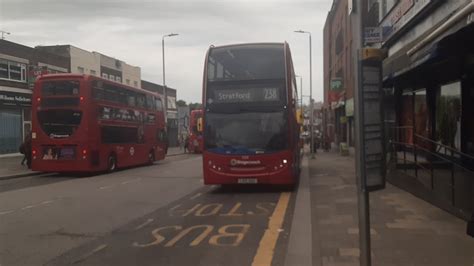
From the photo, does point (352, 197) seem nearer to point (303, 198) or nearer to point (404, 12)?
point (303, 198)

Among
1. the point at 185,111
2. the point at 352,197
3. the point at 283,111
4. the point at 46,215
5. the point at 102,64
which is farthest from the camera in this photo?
A: the point at 185,111

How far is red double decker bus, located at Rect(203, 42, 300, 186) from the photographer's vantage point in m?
14.5

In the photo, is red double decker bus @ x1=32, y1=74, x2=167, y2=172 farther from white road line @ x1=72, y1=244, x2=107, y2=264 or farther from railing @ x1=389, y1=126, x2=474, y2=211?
white road line @ x1=72, y1=244, x2=107, y2=264

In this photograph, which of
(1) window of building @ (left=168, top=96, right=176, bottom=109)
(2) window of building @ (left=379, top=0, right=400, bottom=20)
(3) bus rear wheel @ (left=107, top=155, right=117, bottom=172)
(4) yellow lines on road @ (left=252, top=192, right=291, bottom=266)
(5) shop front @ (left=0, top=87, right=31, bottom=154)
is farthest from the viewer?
(1) window of building @ (left=168, top=96, right=176, bottom=109)

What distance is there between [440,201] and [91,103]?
45.6ft

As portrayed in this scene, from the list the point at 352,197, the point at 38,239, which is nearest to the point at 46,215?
the point at 38,239

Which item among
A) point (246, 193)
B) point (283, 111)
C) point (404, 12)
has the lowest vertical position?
point (246, 193)

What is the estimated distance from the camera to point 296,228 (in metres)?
9.02

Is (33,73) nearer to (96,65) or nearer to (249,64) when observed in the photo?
(96,65)

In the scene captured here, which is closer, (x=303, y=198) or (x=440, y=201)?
(x=440, y=201)

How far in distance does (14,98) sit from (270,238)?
93.9 feet

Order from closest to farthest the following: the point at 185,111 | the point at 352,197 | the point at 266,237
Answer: the point at 266,237
the point at 352,197
the point at 185,111

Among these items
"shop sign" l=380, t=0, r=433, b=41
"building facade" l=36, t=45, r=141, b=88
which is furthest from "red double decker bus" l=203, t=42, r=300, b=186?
"building facade" l=36, t=45, r=141, b=88

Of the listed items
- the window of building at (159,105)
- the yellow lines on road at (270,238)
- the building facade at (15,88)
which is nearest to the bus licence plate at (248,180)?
the yellow lines on road at (270,238)
